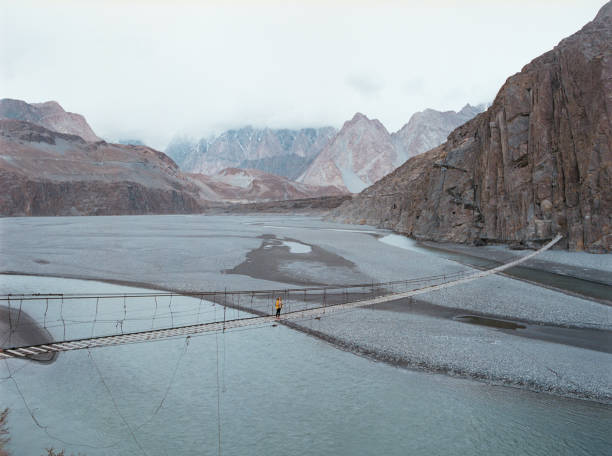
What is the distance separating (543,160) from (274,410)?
4481cm

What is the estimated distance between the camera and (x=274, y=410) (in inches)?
528

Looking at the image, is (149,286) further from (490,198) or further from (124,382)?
(490,198)

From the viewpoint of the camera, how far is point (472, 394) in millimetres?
14336

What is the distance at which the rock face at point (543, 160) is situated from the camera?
38969 millimetres

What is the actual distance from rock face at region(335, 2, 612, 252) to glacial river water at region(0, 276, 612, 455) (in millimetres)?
33179

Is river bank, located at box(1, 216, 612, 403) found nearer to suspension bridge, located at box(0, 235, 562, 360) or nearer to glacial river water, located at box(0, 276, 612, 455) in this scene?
suspension bridge, located at box(0, 235, 562, 360)

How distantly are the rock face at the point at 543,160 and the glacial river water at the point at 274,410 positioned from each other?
33179mm

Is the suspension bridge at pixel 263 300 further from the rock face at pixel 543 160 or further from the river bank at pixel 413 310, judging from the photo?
the rock face at pixel 543 160

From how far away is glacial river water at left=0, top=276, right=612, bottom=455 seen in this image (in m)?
11.6

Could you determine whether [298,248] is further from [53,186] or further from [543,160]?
[53,186]

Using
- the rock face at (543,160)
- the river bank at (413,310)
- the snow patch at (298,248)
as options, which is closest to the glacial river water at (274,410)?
the river bank at (413,310)

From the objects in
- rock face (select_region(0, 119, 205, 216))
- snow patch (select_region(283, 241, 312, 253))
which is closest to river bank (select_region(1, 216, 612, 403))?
snow patch (select_region(283, 241, 312, 253))

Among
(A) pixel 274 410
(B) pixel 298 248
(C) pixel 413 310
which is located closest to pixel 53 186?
(B) pixel 298 248

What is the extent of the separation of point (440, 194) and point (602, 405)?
52.4 metres
